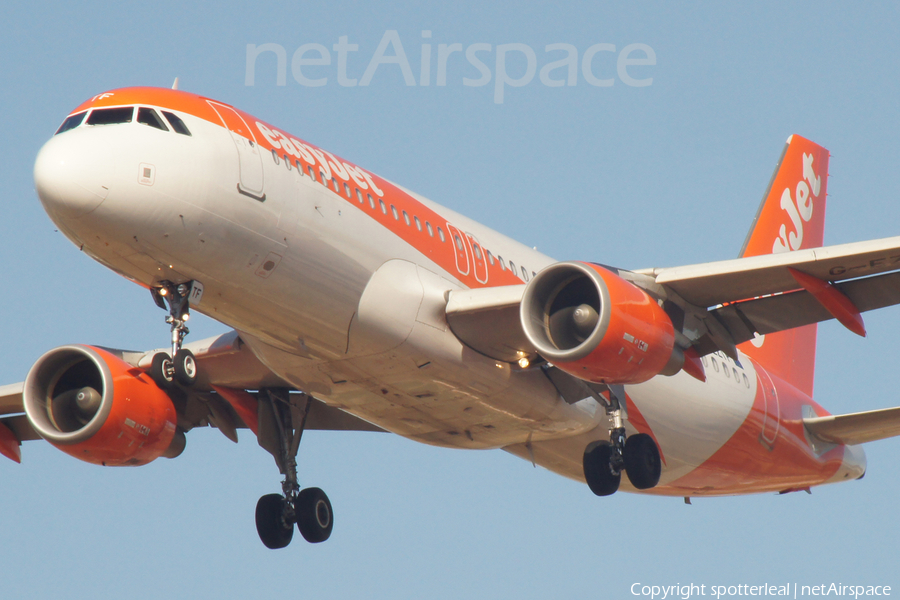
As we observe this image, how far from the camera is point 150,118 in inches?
690

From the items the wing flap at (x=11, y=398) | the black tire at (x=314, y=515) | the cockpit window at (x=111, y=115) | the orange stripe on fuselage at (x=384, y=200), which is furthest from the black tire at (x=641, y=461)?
the wing flap at (x=11, y=398)

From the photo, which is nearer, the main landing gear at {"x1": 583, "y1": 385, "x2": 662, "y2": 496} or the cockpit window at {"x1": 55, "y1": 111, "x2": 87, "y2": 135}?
the cockpit window at {"x1": 55, "y1": 111, "x2": 87, "y2": 135}

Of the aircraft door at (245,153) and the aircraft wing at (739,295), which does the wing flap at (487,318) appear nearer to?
the aircraft wing at (739,295)

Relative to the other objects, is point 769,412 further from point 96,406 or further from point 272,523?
point 96,406

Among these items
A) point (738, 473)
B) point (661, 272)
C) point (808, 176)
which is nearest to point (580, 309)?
point (661, 272)

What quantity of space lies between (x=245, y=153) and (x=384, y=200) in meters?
2.86

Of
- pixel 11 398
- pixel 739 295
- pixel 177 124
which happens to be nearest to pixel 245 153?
pixel 177 124

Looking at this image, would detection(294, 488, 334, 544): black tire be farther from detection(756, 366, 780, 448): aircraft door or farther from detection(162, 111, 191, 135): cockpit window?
detection(756, 366, 780, 448): aircraft door

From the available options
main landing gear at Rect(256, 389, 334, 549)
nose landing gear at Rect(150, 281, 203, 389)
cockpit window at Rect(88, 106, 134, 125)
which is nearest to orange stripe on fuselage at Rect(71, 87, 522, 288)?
cockpit window at Rect(88, 106, 134, 125)

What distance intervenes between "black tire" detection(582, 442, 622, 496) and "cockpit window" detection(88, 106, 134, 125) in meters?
10.3

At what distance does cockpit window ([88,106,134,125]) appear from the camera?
17391 mm

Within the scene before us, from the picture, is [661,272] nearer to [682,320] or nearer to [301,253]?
[682,320]

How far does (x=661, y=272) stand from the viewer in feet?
65.9

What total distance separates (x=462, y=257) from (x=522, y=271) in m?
2.31
